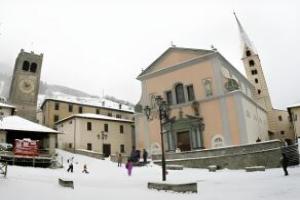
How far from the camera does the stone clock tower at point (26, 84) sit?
172ft

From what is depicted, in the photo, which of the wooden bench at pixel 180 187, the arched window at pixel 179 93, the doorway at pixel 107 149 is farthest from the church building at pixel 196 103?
the wooden bench at pixel 180 187

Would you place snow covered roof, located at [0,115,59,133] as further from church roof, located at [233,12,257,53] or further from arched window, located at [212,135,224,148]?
church roof, located at [233,12,257,53]

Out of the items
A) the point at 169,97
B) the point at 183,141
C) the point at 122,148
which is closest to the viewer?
the point at 183,141

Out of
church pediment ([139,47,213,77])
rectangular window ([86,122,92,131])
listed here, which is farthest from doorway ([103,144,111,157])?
church pediment ([139,47,213,77])

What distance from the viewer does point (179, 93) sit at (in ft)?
125

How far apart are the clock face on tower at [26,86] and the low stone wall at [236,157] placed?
34943 mm

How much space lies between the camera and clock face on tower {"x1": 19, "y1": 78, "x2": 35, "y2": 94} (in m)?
53.8

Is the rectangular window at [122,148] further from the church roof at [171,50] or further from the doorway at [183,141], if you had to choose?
the doorway at [183,141]

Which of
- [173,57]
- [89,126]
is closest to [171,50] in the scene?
[173,57]

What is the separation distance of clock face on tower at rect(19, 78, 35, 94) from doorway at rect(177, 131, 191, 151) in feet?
100

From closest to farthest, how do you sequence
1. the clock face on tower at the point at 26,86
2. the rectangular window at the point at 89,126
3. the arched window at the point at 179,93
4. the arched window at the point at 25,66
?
1. the arched window at the point at 179,93
2. the rectangular window at the point at 89,126
3. the clock face on tower at the point at 26,86
4. the arched window at the point at 25,66

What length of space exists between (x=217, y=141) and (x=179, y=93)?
8058 mm

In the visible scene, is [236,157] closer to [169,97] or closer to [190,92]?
[190,92]

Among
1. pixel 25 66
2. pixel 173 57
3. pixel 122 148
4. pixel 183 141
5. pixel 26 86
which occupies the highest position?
pixel 25 66
